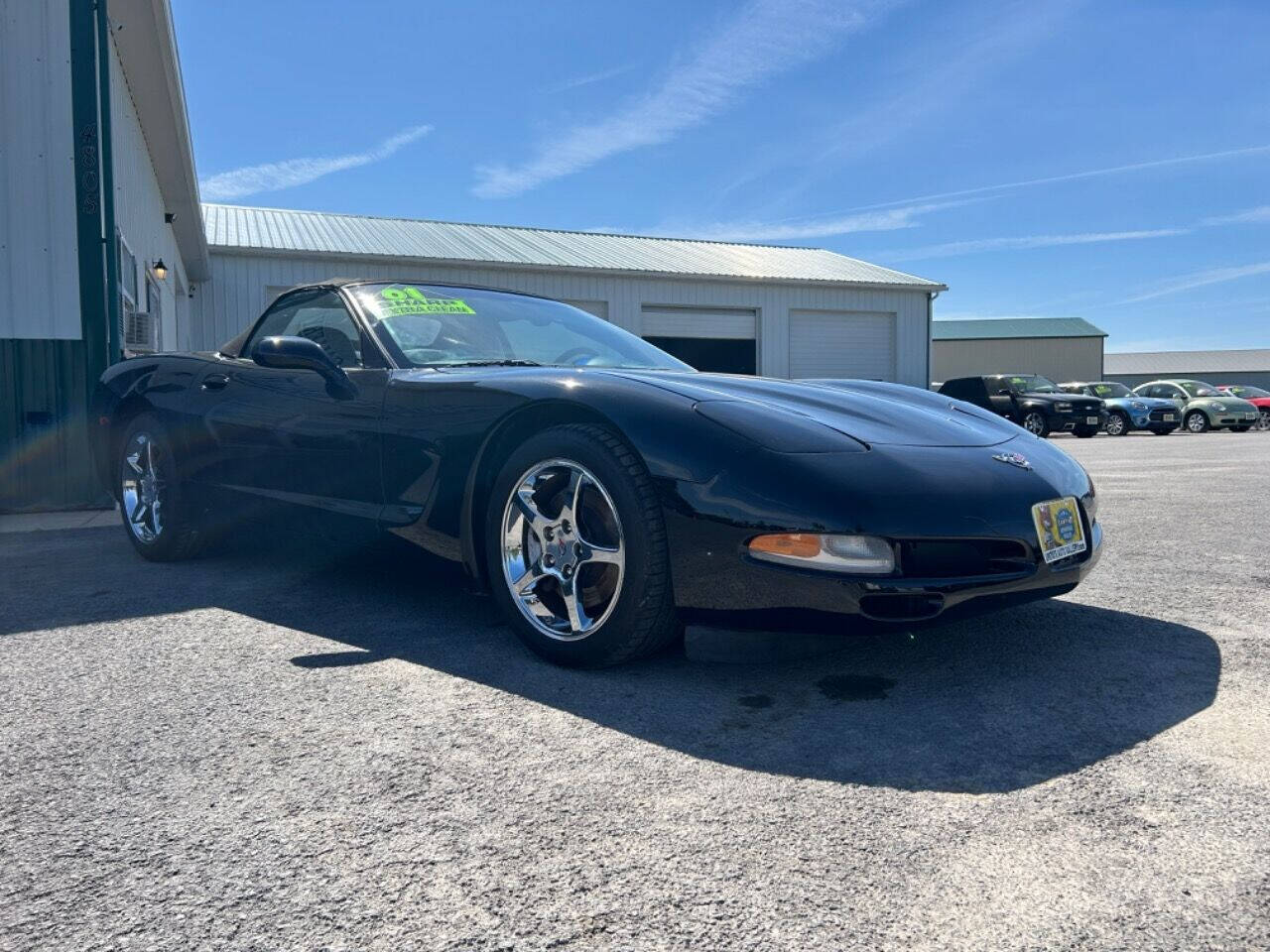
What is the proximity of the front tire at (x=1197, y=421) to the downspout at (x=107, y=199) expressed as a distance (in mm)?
23095

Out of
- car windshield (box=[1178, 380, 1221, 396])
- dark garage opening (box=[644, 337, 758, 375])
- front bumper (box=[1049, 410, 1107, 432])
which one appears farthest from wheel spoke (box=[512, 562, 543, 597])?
car windshield (box=[1178, 380, 1221, 396])

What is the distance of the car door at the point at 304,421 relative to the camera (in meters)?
3.20

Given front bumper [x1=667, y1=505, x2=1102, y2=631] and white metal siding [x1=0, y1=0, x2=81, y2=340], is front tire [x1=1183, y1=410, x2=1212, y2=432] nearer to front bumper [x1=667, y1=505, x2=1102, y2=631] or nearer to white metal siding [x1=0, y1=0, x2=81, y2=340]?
white metal siding [x1=0, y1=0, x2=81, y2=340]

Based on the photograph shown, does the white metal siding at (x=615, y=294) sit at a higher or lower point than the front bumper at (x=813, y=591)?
higher

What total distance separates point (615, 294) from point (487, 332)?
54.9ft

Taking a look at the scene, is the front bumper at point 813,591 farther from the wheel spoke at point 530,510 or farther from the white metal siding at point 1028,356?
the white metal siding at point 1028,356

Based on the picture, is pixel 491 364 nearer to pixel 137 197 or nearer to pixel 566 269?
pixel 137 197

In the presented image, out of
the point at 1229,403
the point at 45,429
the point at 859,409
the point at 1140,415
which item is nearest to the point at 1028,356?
the point at 1229,403

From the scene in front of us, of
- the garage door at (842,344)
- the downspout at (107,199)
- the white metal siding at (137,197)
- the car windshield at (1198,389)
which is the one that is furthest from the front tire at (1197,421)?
the downspout at (107,199)

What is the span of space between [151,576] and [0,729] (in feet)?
6.24

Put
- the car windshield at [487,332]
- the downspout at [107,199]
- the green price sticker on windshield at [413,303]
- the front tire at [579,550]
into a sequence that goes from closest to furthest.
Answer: the front tire at [579,550]
the car windshield at [487,332]
the green price sticker on windshield at [413,303]
the downspout at [107,199]

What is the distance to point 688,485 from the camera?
2357mm

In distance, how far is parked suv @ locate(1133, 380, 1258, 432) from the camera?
22.2 metres

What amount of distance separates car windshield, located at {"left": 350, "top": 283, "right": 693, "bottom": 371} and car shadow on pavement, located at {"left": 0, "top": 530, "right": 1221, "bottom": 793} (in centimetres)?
75
